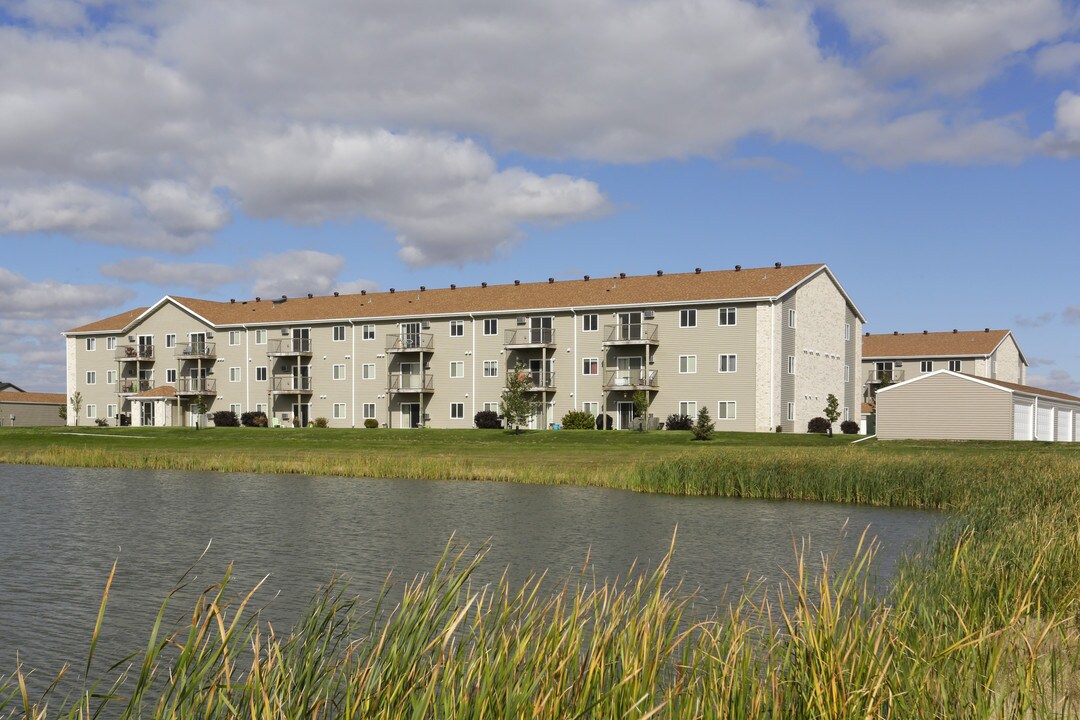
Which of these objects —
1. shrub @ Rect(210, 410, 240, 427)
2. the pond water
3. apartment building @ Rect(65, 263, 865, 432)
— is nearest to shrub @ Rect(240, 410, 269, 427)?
shrub @ Rect(210, 410, 240, 427)

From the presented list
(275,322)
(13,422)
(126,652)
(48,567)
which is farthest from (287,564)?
(13,422)

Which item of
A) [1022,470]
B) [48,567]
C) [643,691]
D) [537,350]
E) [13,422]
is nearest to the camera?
[643,691]

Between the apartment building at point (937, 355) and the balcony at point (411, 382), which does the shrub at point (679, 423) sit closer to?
the balcony at point (411, 382)

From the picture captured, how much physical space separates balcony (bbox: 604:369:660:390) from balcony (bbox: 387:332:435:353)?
40.8 feet

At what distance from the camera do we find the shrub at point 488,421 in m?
62.9

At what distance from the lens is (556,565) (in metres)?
17.4

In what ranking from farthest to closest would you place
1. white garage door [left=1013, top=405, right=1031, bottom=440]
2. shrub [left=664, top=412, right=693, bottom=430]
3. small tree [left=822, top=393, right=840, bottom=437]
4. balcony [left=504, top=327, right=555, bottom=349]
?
balcony [left=504, top=327, right=555, bottom=349]
small tree [left=822, top=393, right=840, bottom=437]
shrub [left=664, top=412, right=693, bottom=430]
white garage door [left=1013, top=405, right=1031, bottom=440]

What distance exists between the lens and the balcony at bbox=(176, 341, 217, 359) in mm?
74188

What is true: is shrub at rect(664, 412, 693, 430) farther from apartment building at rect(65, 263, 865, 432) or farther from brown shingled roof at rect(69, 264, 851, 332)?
brown shingled roof at rect(69, 264, 851, 332)

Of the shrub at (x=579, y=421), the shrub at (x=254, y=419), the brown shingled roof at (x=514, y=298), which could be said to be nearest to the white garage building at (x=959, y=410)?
the brown shingled roof at (x=514, y=298)

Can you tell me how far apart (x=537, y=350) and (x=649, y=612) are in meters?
59.3

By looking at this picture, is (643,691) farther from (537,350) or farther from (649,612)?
(537,350)

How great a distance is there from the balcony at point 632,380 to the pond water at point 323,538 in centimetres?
2819

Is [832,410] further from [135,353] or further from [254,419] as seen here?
[135,353]
